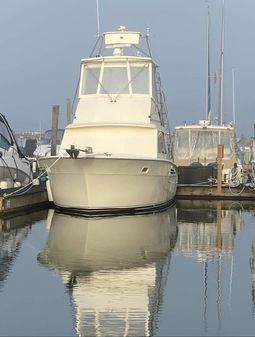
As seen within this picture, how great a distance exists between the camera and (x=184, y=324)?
617cm

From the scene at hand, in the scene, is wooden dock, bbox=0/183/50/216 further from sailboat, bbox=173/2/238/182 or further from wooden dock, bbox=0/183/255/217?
sailboat, bbox=173/2/238/182

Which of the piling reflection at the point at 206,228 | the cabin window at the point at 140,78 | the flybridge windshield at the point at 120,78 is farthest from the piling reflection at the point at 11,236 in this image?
the cabin window at the point at 140,78

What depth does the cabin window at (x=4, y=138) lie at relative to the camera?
1771 centimetres

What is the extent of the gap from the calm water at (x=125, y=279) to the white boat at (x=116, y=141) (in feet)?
3.87

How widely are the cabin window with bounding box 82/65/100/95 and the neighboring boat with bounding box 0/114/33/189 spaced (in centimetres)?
270

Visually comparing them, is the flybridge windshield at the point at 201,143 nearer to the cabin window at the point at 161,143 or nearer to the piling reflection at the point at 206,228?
the piling reflection at the point at 206,228

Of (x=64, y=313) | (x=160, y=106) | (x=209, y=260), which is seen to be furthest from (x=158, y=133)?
(x=64, y=313)

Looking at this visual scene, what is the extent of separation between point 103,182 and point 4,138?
454 centimetres

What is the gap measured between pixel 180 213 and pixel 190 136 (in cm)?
751

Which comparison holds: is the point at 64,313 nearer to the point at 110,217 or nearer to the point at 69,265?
the point at 69,265

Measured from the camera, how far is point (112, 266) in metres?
9.02

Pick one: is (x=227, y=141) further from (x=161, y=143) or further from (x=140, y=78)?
(x=161, y=143)

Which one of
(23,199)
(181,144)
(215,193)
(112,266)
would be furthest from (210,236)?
(181,144)

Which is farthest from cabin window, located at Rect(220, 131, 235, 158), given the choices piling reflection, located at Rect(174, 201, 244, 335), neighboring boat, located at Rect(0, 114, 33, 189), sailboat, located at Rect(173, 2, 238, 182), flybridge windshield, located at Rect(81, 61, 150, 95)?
neighboring boat, located at Rect(0, 114, 33, 189)
